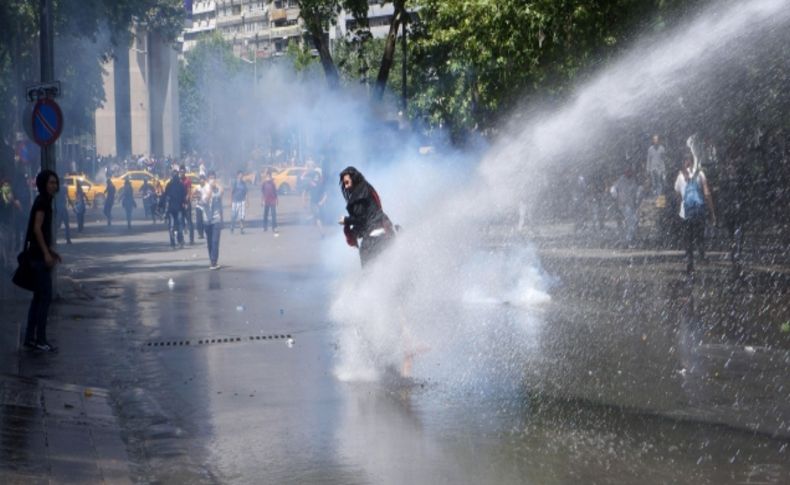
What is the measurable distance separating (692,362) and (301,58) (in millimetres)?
20874

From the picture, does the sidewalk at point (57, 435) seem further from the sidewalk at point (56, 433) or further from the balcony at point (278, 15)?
the balcony at point (278, 15)

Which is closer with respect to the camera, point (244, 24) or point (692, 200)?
point (692, 200)

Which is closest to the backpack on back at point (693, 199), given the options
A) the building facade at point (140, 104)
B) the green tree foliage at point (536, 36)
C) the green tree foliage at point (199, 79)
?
the green tree foliage at point (536, 36)

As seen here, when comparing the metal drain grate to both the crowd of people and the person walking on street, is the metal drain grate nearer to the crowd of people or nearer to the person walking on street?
the person walking on street

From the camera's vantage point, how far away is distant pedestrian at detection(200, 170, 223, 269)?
75.8 ft

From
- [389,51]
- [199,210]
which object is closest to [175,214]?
[199,210]

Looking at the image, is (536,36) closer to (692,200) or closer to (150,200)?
(692,200)

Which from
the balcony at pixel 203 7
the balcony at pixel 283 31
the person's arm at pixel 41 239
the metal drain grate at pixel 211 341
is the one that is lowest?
the metal drain grate at pixel 211 341

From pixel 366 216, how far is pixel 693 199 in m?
6.74

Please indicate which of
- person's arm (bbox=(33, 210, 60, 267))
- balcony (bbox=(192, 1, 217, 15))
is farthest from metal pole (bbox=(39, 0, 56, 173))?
balcony (bbox=(192, 1, 217, 15))

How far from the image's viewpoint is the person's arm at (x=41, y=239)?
1242 centimetres

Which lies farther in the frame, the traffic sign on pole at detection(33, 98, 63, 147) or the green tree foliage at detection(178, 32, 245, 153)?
the green tree foliage at detection(178, 32, 245, 153)

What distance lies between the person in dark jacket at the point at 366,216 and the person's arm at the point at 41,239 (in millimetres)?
3123

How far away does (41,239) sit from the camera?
1251 cm
